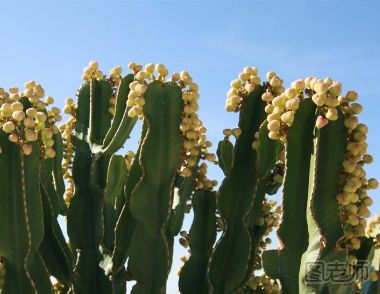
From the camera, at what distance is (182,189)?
411 cm

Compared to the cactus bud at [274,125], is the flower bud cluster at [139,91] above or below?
above

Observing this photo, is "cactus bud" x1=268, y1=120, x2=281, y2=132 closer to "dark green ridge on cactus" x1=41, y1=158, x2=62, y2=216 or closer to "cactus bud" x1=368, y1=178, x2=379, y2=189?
"cactus bud" x1=368, y1=178, x2=379, y2=189

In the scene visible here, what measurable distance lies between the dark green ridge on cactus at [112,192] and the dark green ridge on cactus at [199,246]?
522 millimetres

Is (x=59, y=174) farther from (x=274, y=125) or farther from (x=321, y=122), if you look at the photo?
(x=321, y=122)

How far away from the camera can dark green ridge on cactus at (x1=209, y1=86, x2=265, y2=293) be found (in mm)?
3709

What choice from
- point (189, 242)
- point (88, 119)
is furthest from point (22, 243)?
point (88, 119)

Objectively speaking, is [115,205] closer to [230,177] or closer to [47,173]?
[47,173]

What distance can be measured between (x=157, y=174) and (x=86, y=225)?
40.9 inches

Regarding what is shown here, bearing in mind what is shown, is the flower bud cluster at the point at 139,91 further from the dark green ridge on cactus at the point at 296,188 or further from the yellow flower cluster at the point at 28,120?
the dark green ridge on cactus at the point at 296,188

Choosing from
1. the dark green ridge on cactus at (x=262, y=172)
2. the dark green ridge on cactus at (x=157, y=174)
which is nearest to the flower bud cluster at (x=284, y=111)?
the dark green ridge on cactus at (x=262, y=172)

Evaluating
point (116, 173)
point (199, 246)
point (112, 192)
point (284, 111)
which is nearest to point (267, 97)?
point (284, 111)

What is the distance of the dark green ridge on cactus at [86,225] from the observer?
413 centimetres

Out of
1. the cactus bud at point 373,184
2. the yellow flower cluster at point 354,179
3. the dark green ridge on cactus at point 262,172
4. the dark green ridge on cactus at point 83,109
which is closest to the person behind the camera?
the yellow flower cluster at point 354,179

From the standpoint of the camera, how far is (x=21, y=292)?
3.52 meters
